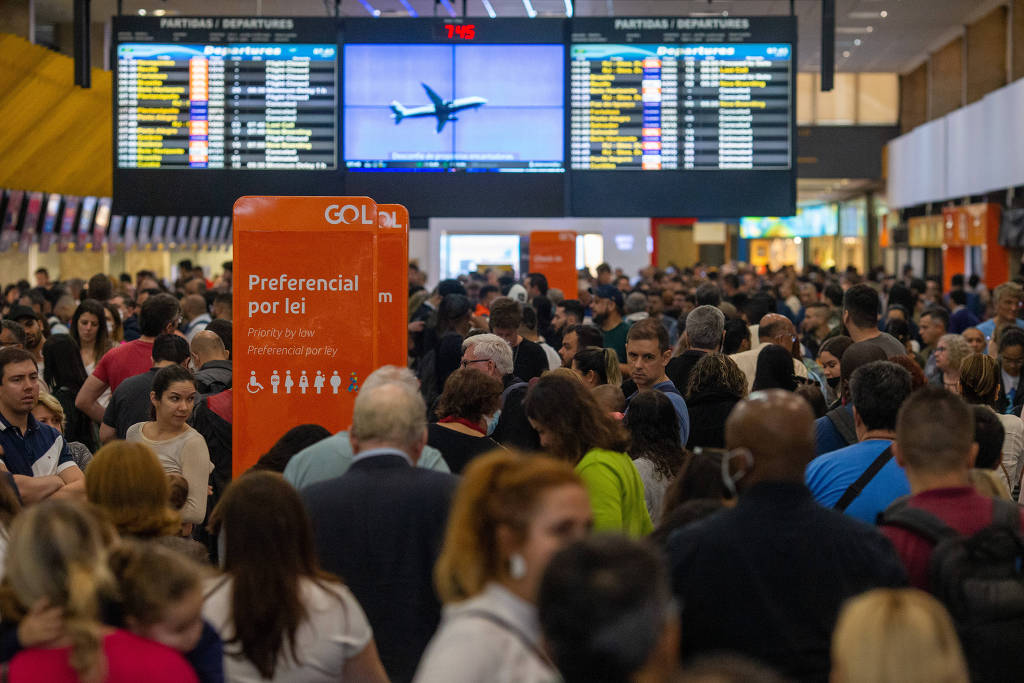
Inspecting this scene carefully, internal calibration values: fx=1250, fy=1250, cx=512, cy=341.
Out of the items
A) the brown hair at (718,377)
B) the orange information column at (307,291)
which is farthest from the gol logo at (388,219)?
the brown hair at (718,377)

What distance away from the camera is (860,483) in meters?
3.71

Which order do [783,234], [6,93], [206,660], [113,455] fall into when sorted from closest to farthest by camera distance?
[206,660], [113,455], [6,93], [783,234]

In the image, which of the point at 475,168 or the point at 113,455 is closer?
the point at 113,455

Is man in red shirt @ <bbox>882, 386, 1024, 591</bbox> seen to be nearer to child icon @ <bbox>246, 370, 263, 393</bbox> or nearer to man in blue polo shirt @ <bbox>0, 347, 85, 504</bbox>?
child icon @ <bbox>246, 370, 263, 393</bbox>

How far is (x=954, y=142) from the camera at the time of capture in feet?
73.1

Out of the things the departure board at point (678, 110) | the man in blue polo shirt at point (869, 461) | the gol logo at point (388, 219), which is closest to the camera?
the man in blue polo shirt at point (869, 461)

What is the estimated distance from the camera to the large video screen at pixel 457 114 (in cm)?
904

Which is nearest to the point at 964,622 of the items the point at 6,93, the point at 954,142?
the point at 6,93

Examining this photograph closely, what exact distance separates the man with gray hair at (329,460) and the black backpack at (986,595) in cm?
156

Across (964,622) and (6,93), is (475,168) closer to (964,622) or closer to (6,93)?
(964,622)

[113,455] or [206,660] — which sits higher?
[113,455]

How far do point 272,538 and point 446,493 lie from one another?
2.27ft

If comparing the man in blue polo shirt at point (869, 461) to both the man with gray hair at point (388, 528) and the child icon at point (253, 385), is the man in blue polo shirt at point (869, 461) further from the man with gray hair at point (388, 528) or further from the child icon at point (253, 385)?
the child icon at point (253, 385)

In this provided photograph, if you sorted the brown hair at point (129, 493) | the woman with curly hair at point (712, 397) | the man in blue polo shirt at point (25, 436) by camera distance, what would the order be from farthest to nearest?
1. the woman with curly hair at point (712, 397)
2. the man in blue polo shirt at point (25, 436)
3. the brown hair at point (129, 493)
